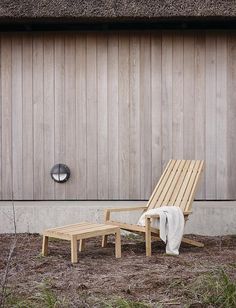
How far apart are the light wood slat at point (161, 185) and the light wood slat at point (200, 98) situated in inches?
22.6

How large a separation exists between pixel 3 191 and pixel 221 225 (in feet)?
8.74

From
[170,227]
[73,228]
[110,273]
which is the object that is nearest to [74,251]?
[73,228]

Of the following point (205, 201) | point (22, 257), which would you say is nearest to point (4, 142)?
point (22, 257)

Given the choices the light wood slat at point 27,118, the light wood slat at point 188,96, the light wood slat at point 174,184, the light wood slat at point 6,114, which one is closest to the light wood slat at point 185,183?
the light wood slat at point 174,184

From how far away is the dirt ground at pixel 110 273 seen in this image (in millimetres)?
4016

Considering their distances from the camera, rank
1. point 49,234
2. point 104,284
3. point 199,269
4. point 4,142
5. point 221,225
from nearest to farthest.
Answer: point 104,284, point 199,269, point 49,234, point 221,225, point 4,142

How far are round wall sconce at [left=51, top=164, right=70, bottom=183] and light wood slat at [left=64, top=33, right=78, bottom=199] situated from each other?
0.06 meters

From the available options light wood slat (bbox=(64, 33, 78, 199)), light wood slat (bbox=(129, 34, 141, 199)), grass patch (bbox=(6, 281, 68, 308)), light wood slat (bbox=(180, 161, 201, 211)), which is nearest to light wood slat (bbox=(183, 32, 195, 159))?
light wood slat (bbox=(129, 34, 141, 199))

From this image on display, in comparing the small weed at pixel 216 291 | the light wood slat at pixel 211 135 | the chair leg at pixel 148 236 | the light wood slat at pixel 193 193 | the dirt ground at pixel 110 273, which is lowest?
the dirt ground at pixel 110 273

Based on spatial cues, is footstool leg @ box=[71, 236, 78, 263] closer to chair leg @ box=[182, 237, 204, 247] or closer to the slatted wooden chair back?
chair leg @ box=[182, 237, 204, 247]

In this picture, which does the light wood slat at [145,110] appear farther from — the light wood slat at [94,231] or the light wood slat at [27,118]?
the light wood slat at [94,231]

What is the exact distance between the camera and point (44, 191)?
7469 mm

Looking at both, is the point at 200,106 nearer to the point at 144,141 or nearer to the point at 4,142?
the point at 144,141

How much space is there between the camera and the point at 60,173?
7.39 m
